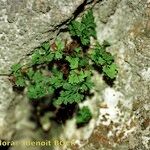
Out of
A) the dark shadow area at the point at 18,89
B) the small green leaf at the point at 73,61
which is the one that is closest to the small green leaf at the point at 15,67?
the dark shadow area at the point at 18,89

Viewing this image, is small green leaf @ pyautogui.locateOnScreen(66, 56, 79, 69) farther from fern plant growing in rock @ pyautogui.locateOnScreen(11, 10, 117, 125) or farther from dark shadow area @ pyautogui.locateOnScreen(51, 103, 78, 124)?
dark shadow area @ pyautogui.locateOnScreen(51, 103, 78, 124)

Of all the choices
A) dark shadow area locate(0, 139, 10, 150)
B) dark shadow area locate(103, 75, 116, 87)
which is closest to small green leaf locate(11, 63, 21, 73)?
dark shadow area locate(103, 75, 116, 87)

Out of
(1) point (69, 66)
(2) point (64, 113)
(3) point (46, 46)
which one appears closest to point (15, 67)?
(3) point (46, 46)

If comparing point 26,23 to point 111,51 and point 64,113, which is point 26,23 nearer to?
point 111,51

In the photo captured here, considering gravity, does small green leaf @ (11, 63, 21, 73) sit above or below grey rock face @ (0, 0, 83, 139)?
below

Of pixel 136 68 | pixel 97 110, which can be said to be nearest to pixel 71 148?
pixel 97 110

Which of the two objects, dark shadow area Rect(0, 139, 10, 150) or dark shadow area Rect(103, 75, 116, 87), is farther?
dark shadow area Rect(0, 139, 10, 150)

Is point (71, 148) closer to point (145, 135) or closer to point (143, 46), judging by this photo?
point (145, 135)

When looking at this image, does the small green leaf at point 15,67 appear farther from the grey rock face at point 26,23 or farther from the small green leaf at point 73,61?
the small green leaf at point 73,61
